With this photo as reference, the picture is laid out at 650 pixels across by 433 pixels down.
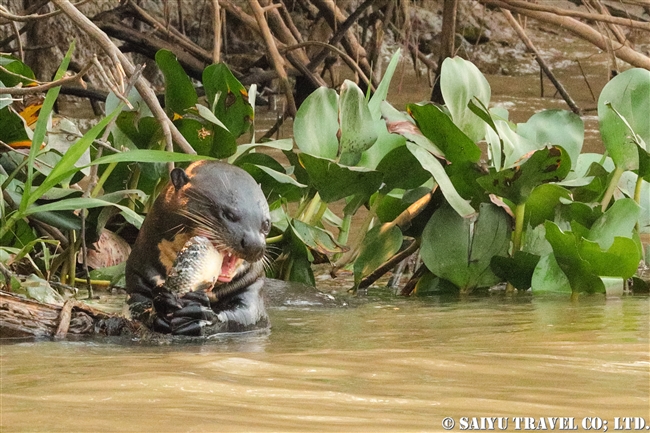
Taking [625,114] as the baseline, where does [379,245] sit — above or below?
below

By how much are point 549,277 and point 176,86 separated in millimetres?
1403

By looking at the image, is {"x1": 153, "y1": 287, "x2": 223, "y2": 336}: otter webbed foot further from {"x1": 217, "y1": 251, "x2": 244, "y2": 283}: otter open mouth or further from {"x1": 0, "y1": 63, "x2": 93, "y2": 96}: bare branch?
{"x1": 0, "y1": 63, "x2": 93, "y2": 96}: bare branch

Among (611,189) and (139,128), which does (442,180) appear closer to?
(611,189)

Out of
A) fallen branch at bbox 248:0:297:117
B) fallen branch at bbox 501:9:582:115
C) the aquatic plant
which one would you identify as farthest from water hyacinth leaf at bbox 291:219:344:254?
fallen branch at bbox 501:9:582:115

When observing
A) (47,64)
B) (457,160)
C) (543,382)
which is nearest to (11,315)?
(543,382)

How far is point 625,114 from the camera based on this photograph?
11.6 ft

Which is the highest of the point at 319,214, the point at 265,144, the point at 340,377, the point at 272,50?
the point at 272,50

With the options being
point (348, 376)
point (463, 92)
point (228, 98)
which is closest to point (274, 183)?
point (228, 98)

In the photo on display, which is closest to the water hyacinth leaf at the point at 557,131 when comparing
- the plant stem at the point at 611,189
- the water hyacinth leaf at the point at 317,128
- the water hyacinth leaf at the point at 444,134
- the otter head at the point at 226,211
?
the plant stem at the point at 611,189

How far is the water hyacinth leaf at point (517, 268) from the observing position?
3553 millimetres

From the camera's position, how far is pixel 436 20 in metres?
11.4

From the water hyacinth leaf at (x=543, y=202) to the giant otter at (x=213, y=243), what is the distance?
1142mm

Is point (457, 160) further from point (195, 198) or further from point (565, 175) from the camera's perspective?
point (195, 198)

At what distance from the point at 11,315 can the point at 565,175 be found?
1.86 meters
